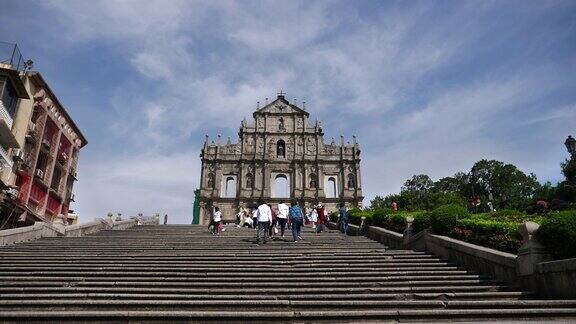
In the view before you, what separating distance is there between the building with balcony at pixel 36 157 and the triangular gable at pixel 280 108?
1972 centimetres

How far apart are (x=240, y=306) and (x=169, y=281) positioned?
2.18 metres

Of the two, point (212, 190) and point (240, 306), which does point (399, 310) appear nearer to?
point (240, 306)

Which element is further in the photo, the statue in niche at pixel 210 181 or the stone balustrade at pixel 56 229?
the statue in niche at pixel 210 181

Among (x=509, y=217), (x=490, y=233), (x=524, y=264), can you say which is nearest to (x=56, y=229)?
(x=490, y=233)

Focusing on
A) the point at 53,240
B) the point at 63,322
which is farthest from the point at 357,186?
the point at 63,322

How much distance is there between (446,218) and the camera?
1042cm

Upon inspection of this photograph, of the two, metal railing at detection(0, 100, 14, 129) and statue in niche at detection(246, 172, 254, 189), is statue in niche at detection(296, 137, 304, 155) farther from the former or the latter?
metal railing at detection(0, 100, 14, 129)

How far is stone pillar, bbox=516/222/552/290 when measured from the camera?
7.08 m

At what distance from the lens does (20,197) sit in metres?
22.0

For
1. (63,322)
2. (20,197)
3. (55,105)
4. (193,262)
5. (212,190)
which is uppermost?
(55,105)

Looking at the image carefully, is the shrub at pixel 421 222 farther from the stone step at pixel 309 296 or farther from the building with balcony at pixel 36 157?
the building with balcony at pixel 36 157

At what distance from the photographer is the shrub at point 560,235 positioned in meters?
6.71

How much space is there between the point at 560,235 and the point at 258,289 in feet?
16.8

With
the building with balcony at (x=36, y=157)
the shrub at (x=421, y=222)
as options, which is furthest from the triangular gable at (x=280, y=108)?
the shrub at (x=421, y=222)
